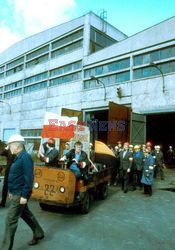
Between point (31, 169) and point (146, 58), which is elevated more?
point (146, 58)

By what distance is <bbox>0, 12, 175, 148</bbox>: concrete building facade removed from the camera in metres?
21.6

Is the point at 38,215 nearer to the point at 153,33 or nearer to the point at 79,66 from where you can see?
the point at 153,33

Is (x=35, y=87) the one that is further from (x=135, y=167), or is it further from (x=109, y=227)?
(x=109, y=227)

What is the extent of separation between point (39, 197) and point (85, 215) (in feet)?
4.55

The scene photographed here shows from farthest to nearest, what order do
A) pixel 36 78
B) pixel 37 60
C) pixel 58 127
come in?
pixel 37 60 < pixel 36 78 < pixel 58 127

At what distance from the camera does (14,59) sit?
41.3 metres

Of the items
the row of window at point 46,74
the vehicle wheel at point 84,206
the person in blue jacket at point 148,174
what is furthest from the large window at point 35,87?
the vehicle wheel at point 84,206

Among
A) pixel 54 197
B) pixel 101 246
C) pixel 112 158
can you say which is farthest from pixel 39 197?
pixel 112 158

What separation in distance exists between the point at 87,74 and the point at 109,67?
9.92 feet

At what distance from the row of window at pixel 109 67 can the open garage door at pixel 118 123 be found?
6.17 metres

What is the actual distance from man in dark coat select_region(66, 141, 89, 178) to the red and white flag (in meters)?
2.20

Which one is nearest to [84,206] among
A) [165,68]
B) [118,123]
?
[118,123]

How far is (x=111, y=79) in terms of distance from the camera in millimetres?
25297

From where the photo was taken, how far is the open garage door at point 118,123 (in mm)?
17750
